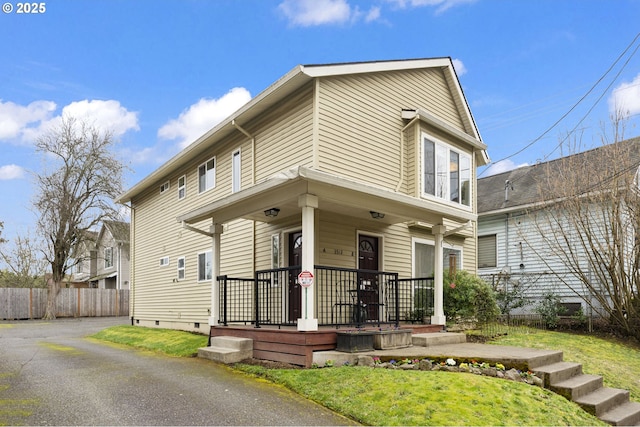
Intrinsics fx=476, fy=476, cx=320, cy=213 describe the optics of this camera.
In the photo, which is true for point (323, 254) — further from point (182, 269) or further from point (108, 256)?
point (108, 256)

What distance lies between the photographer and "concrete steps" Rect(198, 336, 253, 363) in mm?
8977

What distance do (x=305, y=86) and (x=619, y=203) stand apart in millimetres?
9815

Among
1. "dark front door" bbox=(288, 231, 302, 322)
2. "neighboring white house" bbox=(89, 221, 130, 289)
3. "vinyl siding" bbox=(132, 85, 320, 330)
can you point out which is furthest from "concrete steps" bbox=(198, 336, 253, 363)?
"neighboring white house" bbox=(89, 221, 130, 289)

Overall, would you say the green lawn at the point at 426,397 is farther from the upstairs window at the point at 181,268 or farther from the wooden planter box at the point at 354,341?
the upstairs window at the point at 181,268

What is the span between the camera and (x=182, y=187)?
16359mm

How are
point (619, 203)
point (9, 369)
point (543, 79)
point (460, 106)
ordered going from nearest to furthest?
point (9, 369)
point (619, 203)
point (460, 106)
point (543, 79)

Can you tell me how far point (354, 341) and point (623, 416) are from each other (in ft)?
12.9

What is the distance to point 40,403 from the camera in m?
6.16

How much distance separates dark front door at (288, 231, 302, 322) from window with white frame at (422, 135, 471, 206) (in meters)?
3.67

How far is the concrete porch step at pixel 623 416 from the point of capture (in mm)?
6404

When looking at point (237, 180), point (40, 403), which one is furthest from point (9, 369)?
point (237, 180)

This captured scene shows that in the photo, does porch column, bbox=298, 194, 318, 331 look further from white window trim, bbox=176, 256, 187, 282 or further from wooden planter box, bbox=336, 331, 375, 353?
white window trim, bbox=176, 256, 187, 282

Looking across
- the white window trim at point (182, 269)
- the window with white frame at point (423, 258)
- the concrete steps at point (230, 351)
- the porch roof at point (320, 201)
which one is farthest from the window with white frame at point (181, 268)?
Answer: the window with white frame at point (423, 258)

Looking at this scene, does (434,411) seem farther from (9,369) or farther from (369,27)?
(369,27)
